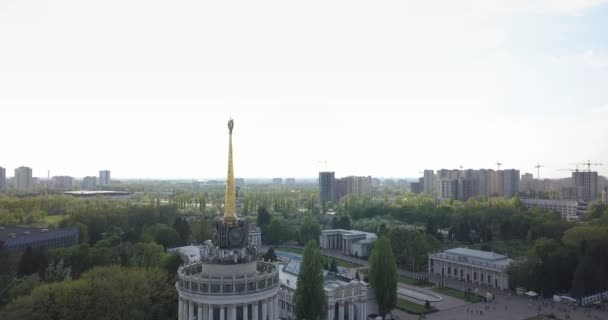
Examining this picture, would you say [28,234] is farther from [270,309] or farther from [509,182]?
[509,182]

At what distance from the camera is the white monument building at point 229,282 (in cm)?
2956

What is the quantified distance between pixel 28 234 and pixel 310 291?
170ft

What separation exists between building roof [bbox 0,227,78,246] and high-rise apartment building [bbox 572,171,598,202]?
157797 mm

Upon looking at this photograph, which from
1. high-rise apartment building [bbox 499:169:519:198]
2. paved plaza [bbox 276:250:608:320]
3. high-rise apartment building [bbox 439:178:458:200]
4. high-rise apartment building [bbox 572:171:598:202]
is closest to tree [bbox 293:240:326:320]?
paved plaza [bbox 276:250:608:320]

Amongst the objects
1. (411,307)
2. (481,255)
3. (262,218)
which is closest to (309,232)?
(262,218)

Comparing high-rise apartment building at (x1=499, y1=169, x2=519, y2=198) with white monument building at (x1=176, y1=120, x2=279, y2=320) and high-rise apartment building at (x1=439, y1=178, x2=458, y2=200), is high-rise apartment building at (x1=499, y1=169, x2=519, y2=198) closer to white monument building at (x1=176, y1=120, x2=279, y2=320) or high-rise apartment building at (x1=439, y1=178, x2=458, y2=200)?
high-rise apartment building at (x1=439, y1=178, x2=458, y2=200)

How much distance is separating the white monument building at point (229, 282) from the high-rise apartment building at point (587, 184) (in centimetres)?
16299

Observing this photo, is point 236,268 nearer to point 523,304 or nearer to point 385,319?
point 385,319

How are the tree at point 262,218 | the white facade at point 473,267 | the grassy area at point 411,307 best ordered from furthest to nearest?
the tree at point 262,218
the white facade at point 473,267
the grassy area at point 411,307

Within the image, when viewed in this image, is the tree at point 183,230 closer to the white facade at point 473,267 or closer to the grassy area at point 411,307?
the white facade at point 473,267

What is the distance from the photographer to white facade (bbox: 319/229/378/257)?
3196 inches

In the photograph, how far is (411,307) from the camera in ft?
163

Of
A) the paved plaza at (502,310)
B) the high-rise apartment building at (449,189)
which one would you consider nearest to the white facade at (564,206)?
the high-rise apartment building at (449,189)

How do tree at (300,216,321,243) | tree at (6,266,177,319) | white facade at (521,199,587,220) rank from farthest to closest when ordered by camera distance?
white facade at (521,199,587,220) < tree at (300,216,321,243) < tree at (6,266,177,319)
